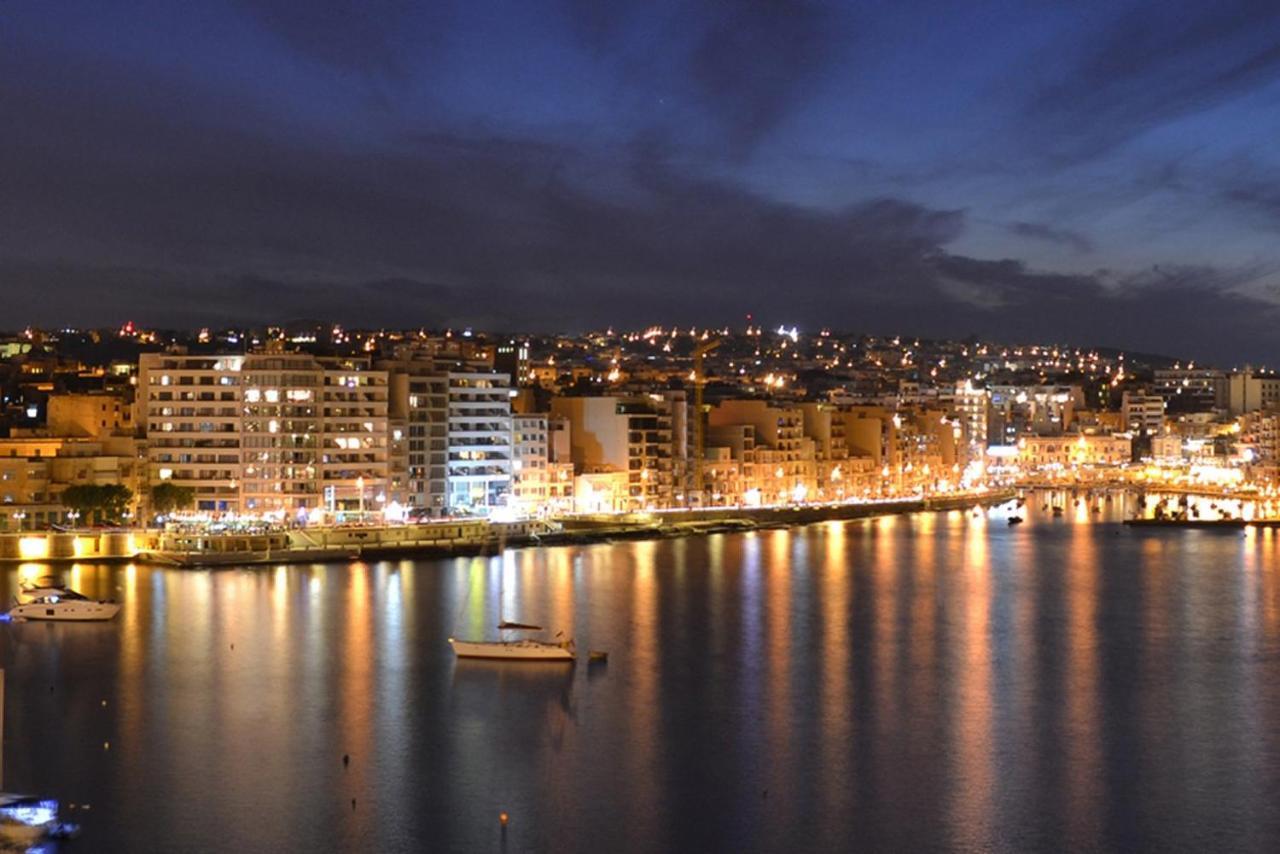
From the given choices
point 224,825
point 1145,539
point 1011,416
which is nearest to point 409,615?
point 224,825

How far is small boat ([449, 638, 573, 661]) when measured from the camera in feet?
55.0

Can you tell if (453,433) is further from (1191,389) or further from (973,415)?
(1191,389)

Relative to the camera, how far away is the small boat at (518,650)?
16766 mm

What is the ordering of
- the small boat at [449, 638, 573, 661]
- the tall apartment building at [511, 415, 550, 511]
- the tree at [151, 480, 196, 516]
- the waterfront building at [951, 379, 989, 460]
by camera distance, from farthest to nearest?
the waterfront building at [951, 379, 989, 460]
the tall apartment building at [511, 415, 550, 511]
the tree at [151, 480, 196, 516]
the small boat at [449, 638, 573, 661]

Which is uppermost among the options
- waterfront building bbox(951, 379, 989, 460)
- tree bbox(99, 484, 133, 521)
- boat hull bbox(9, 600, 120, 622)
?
waterfront building bbox(951, 379, 989, 460)

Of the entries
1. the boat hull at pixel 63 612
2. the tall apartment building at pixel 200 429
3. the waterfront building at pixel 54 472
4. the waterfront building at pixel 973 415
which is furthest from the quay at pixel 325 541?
the waterfront building at pixel 973 415

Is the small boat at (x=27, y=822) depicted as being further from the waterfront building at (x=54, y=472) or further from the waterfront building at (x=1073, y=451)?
the waterfront building at (x=1073, y=451)

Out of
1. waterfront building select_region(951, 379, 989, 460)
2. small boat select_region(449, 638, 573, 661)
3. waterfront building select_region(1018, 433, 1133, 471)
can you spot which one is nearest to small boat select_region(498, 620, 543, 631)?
small boat select_region(449, 638, 573, 661)

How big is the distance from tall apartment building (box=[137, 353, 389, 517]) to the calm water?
396 cm

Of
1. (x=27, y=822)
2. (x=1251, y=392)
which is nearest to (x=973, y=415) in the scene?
(x=1251, y=392)

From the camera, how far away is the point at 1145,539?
33.8 meters

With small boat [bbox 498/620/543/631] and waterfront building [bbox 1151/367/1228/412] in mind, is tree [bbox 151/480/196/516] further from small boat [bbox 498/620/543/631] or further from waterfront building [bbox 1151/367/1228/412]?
waterfront building [bbox 1151/367/1228/412]

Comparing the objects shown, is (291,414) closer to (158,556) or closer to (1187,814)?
(158,556)

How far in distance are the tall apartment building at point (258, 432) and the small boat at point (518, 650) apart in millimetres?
11615
